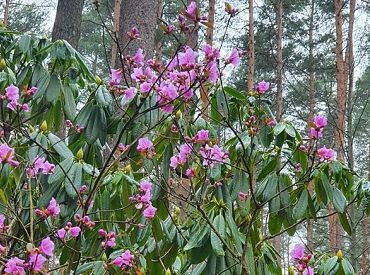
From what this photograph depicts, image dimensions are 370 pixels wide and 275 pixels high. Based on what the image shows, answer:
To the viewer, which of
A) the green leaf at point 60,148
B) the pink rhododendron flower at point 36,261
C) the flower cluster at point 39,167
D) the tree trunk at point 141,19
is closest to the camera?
the pink rhododendron flower at point 36,261

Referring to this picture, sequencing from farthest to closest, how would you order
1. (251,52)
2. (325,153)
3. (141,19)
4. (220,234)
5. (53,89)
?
(251,52) → (141,19) → (53,89) → (325,153) → (220,234)

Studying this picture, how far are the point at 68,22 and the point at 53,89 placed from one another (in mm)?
2559

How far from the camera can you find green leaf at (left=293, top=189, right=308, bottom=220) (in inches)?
58.6

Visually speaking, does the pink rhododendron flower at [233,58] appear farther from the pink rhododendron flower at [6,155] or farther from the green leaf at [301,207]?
the pink rhododendron flower at [6,155]

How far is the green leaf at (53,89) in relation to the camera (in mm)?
1509

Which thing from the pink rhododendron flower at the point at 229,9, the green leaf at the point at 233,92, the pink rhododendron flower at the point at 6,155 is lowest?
the pink rhododendron flower at the point at 6,155

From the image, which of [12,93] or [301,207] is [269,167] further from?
[12,93]

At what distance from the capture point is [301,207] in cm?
149

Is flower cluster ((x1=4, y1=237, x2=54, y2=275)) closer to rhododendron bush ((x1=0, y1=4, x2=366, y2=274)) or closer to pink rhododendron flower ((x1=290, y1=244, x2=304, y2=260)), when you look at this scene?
rhododendron bush ((x1=0, y1=4, x2=366, y2=274))

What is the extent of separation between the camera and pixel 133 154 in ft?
5.41

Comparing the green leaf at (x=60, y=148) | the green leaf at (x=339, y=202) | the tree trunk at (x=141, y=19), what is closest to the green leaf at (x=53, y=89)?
the green leaf at (x=60, y=148)

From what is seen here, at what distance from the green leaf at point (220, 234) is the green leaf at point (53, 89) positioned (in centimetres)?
63

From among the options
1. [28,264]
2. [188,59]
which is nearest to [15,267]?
[28,264]

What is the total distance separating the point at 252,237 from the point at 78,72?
0.83 m
